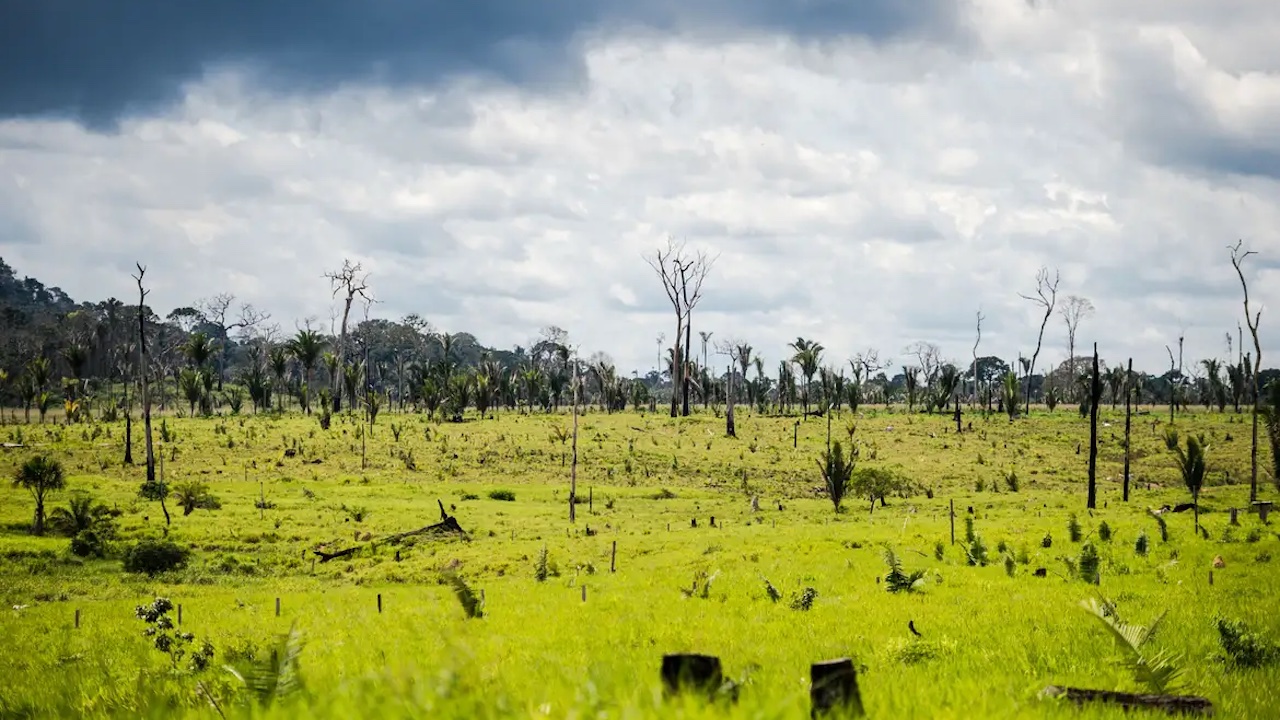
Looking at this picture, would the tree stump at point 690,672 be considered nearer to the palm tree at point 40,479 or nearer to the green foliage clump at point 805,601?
the green foliage clump at point 805,601

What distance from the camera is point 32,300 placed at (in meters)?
170

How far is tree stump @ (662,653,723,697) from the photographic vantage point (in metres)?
4.43

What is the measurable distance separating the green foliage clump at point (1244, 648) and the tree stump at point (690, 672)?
803 cm

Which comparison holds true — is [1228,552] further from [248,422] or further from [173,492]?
[248,422]

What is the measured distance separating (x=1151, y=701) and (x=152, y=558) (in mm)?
32769

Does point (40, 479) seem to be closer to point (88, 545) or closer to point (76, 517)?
point (76, 517)

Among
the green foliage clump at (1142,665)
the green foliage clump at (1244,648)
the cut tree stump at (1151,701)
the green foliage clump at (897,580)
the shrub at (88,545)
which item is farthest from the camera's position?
the shrub at (88,545)

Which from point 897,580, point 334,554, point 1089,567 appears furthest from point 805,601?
point 334,554

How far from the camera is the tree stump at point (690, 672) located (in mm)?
4426

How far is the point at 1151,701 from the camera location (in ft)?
20.4

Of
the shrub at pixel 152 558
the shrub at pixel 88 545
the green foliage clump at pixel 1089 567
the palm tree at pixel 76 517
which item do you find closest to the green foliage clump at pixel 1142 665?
the green foliage clump at pixel 1089 567

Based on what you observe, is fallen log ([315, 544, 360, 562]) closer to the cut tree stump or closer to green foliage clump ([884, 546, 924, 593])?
green foliage clump ([884, 546, 924, 593])

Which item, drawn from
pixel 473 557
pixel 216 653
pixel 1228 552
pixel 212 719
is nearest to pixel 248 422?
pixel 473 557

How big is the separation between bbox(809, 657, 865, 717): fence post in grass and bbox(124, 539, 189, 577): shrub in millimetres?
32151
